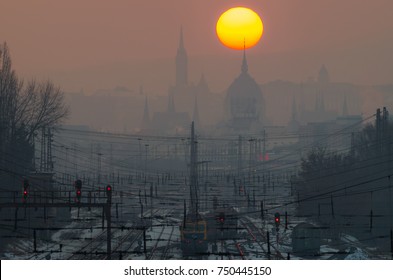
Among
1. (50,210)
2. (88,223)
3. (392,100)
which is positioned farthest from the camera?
(392,100)

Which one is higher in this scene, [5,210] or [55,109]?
[55,109]

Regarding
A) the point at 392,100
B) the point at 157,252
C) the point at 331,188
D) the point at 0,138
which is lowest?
the point at 157,252

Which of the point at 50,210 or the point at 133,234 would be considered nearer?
the point at 50,210

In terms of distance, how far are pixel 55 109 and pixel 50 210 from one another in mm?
18628

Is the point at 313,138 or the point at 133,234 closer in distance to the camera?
the point at 133,234

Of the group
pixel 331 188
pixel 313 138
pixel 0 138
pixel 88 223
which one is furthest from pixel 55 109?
pixel 313 138

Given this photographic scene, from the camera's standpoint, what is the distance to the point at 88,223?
220 ft

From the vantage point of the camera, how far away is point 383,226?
156 feet

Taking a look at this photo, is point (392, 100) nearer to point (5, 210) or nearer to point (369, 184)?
point (369, 184)
